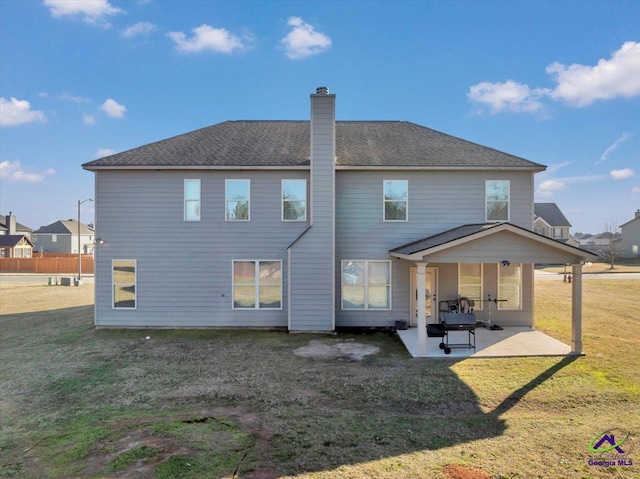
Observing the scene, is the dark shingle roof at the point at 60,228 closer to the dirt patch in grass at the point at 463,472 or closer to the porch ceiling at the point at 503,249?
the porch ceiling at the point at 503,249

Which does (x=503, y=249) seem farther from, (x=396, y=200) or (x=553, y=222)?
(x=553, y=222)

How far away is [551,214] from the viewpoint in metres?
54.3

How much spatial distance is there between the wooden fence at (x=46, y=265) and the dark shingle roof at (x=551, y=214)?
63.8 meters

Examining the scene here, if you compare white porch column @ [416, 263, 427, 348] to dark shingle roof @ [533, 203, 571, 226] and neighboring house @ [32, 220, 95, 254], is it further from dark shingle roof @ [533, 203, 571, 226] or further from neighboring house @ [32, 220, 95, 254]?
neighboring house @ [32, 220, 95, 254]

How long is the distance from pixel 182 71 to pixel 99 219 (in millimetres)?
8877

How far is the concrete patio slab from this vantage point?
29.7 ft

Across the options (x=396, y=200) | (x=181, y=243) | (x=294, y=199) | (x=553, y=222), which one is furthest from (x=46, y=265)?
(x=553, y=222)

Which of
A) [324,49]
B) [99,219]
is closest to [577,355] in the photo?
[324,49]

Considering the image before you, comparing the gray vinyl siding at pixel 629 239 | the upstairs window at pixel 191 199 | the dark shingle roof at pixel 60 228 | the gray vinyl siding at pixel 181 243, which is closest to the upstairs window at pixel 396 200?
the gray vinyl siding at pixel 181 243

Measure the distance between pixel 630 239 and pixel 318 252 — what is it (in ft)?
200

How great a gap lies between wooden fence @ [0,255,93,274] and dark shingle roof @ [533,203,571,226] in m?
63.8

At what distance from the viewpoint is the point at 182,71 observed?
16547 millimetres

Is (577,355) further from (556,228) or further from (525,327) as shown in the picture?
(556,228)

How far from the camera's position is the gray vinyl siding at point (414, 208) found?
12008 mm
